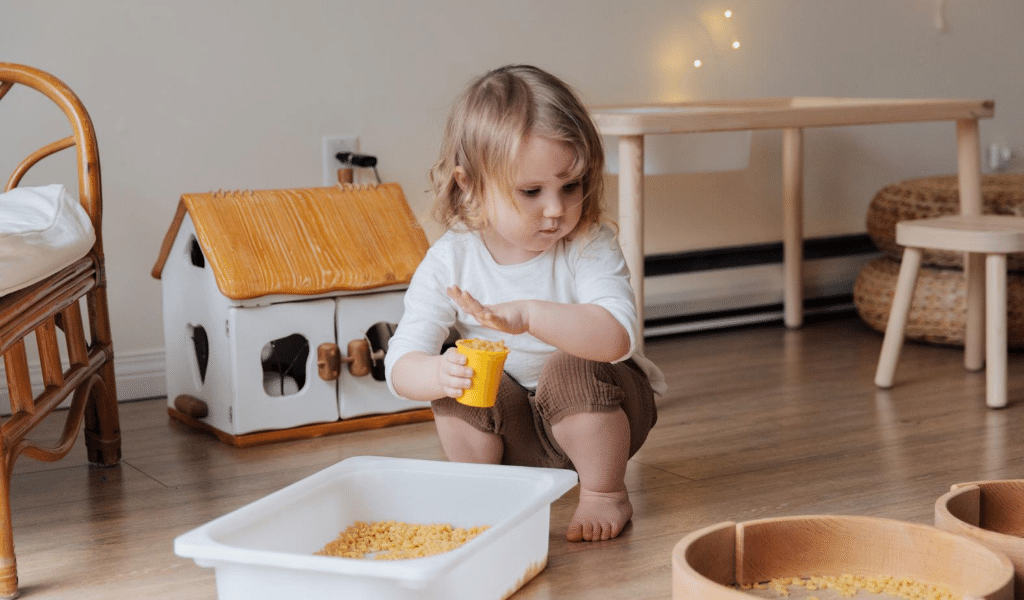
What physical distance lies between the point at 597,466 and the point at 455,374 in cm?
26

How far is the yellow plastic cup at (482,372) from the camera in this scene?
1161mm

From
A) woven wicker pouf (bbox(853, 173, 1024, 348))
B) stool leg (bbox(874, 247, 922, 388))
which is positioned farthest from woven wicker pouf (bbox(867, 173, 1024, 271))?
stool leg (bbox(874, 247, 922, 388))

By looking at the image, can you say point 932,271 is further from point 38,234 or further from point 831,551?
point 38,234

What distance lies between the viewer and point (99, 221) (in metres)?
1.63

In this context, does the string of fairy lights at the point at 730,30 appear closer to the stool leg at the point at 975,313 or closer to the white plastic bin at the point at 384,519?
the stool leg at the point at 975,313

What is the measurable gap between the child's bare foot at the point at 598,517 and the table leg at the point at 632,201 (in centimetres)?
59

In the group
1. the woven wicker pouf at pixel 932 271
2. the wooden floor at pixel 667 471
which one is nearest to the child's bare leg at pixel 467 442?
the wooden floor at pixel 667 471

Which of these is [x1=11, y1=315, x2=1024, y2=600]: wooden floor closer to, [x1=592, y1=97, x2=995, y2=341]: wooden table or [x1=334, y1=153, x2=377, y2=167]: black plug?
[x1=592, y1=97, x2=995, y2=341]: wooden table

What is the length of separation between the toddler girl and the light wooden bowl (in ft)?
0.72

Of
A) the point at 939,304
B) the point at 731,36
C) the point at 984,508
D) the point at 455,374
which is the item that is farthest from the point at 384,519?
the point at 731,36

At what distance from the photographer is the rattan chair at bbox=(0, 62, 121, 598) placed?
1.24 meters

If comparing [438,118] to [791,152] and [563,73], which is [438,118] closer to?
[563,73]

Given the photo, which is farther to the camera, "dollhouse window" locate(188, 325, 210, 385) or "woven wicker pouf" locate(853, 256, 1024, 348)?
"woven wicker pouf" locate(853, 256, 1024, 348)

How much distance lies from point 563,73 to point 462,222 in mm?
1173
